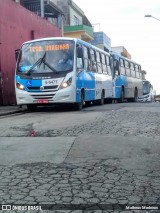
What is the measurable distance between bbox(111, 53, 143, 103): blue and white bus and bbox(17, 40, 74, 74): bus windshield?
8.63 m

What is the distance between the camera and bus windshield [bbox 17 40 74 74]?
555 inches

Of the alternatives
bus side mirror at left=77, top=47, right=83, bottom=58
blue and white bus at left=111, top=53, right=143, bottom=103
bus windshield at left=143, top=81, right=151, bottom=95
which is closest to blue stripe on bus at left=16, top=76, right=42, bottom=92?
bus side mirror at left=77, top=47, right=83, bottom=58

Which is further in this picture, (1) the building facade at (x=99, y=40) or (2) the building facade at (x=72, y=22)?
(1) the building facade at (x=99, y=40)

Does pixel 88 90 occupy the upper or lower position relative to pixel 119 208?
upper

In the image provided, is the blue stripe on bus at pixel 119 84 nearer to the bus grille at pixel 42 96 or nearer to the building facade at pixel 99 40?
the bus grille at pixel 42 96

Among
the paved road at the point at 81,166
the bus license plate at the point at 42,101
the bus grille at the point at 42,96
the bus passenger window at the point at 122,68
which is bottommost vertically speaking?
the paved road at the point at 81,166

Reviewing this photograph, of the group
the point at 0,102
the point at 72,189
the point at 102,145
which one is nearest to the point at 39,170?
the point at 72,189

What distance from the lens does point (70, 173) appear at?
4.91 m

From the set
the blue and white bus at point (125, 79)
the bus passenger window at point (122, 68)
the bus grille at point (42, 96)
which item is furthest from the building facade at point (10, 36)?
the bus passenger window at point (122, 68)

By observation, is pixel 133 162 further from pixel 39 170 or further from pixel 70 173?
pixel 39 170

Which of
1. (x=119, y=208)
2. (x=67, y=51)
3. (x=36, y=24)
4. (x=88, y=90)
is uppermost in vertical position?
(x=36, y=24)

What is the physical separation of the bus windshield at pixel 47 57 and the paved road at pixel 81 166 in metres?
5.80

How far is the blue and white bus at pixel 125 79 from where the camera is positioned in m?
23.3

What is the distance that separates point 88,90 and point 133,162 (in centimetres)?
1110
